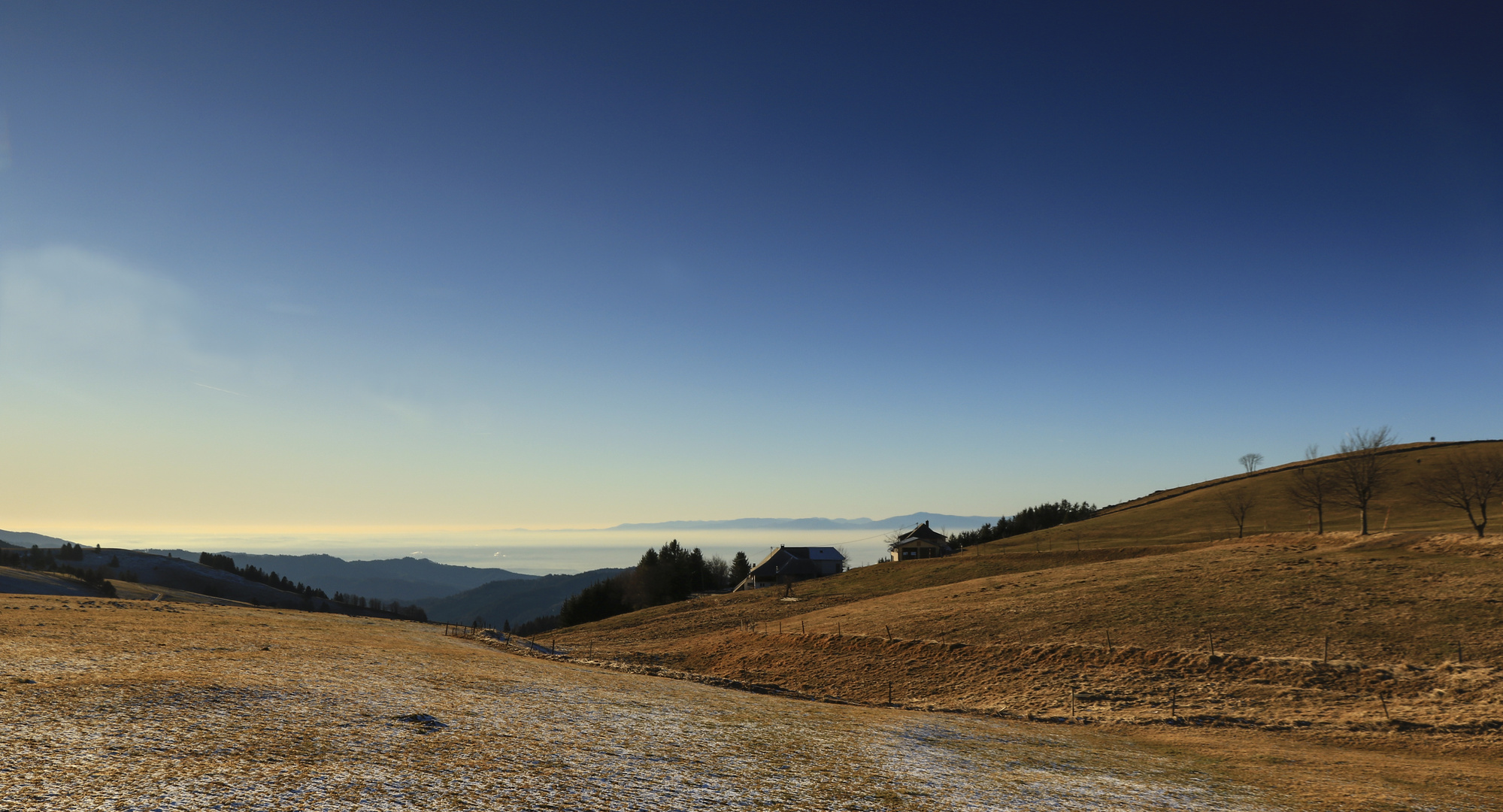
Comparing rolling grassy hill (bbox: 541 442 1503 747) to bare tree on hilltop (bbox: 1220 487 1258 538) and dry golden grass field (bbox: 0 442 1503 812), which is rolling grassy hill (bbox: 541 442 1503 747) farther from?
bare tree on hilltop (bbox: 1220 487 1258 538)

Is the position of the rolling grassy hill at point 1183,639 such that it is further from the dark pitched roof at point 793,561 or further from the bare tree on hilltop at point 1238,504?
the dark pitched roof at point 793,561

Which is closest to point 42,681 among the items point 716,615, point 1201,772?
point 1201,772

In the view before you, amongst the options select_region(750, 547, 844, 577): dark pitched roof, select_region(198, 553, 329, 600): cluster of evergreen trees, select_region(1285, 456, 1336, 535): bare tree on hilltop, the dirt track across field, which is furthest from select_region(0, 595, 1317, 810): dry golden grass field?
select_region(198, 553, 329, 600): cluster of evergreen trees

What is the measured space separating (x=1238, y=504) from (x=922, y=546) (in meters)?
47.9

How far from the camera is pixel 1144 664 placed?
3566 centimetres

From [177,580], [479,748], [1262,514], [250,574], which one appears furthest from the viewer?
[250,574]

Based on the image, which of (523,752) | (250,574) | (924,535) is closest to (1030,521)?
(924,535)

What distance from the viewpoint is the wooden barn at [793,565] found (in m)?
135

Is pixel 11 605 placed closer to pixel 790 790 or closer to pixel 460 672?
pixel 460 672

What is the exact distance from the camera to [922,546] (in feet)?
388

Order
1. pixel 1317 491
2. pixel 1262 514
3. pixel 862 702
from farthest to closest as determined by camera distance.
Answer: pixel 1262 514 < pixel 1317 491 < pixel 862 702

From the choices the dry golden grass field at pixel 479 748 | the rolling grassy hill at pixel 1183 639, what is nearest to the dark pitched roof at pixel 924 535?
the rolling grassy hill at pixel 1183 639

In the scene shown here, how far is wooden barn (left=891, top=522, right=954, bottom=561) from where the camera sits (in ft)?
388

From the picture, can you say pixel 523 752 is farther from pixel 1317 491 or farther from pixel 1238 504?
pixel 1238 504
